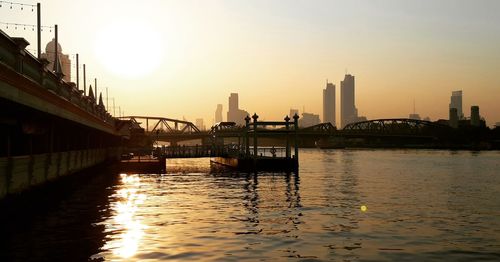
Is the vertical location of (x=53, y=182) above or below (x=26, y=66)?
below

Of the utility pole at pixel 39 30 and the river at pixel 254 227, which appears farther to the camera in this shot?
the utility pole at pixel 39 30

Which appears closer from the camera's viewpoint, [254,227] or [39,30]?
[254,227]

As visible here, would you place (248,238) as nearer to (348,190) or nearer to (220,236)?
(220,236)

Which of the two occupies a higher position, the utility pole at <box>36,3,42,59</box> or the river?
the utility pole at <box>36,3,42,59</box>

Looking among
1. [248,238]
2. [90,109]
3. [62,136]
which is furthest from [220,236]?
[90,109]

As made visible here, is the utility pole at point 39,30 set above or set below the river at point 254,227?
above

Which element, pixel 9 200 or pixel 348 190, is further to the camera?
pixel 348 190

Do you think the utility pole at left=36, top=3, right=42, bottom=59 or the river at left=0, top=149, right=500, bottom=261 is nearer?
the river at left=0, top=149, right=500, bottom=261

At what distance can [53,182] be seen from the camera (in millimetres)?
42188

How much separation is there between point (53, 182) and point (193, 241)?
24.7m

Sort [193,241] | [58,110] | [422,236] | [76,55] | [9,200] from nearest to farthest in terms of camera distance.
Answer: [193,241], [422,236], [9,200], [58,110], [76,55]

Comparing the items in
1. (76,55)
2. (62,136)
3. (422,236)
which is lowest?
(422,236)

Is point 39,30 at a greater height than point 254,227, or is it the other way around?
point 39,30

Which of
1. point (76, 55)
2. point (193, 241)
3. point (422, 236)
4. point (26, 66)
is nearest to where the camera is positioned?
point (193, 241)
